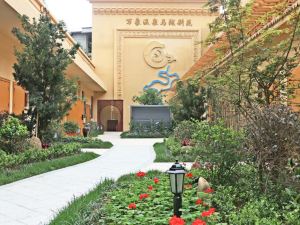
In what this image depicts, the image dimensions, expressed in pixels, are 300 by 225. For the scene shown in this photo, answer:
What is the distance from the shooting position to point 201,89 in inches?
575

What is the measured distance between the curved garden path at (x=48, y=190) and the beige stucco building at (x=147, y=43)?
1942 centimetres

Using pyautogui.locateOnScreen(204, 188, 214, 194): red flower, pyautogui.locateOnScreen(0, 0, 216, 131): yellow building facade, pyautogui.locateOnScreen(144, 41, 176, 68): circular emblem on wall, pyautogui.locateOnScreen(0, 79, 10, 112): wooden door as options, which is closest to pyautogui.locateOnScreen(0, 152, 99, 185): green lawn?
pyautogui.locateOnScreen(0, 79, 10, 112): wooden door

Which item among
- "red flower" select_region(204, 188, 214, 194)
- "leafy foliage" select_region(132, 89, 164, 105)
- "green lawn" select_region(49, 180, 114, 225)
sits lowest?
"green lawn" select_region(49, 180, 114, 225)

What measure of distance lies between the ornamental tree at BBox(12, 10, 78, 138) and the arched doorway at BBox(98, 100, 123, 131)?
18089 millimetres

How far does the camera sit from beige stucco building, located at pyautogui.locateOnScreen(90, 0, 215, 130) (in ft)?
95.0

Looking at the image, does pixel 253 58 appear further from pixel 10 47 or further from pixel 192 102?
pixel 10 47

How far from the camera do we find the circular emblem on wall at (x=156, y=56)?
95.2 feet

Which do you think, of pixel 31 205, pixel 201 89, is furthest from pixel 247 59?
pixel 201 89

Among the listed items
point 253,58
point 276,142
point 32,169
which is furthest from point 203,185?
point 32,169

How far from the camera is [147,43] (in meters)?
29.1

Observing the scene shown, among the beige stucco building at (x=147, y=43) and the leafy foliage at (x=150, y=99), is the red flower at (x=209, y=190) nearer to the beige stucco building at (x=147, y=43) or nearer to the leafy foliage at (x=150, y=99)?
the leafy foliage at (x=150, y=99)

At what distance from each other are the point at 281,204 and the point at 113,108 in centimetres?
2762

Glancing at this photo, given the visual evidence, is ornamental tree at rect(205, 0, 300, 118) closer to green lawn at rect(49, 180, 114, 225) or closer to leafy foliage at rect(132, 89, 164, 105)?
green lawn at rect(49, 180, 114, 225)

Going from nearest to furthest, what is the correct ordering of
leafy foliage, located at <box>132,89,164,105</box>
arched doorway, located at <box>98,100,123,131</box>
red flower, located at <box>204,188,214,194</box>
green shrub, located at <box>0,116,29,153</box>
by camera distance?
1. red flower, located at <box>204,188,214,194</box>
2. green shrub, located at <box>0,116,29,153</box>
3. leafy foliage, located at <box>132,89,164,105</box>
4. arched doorway, located at <box>98,100,123,131</box>
